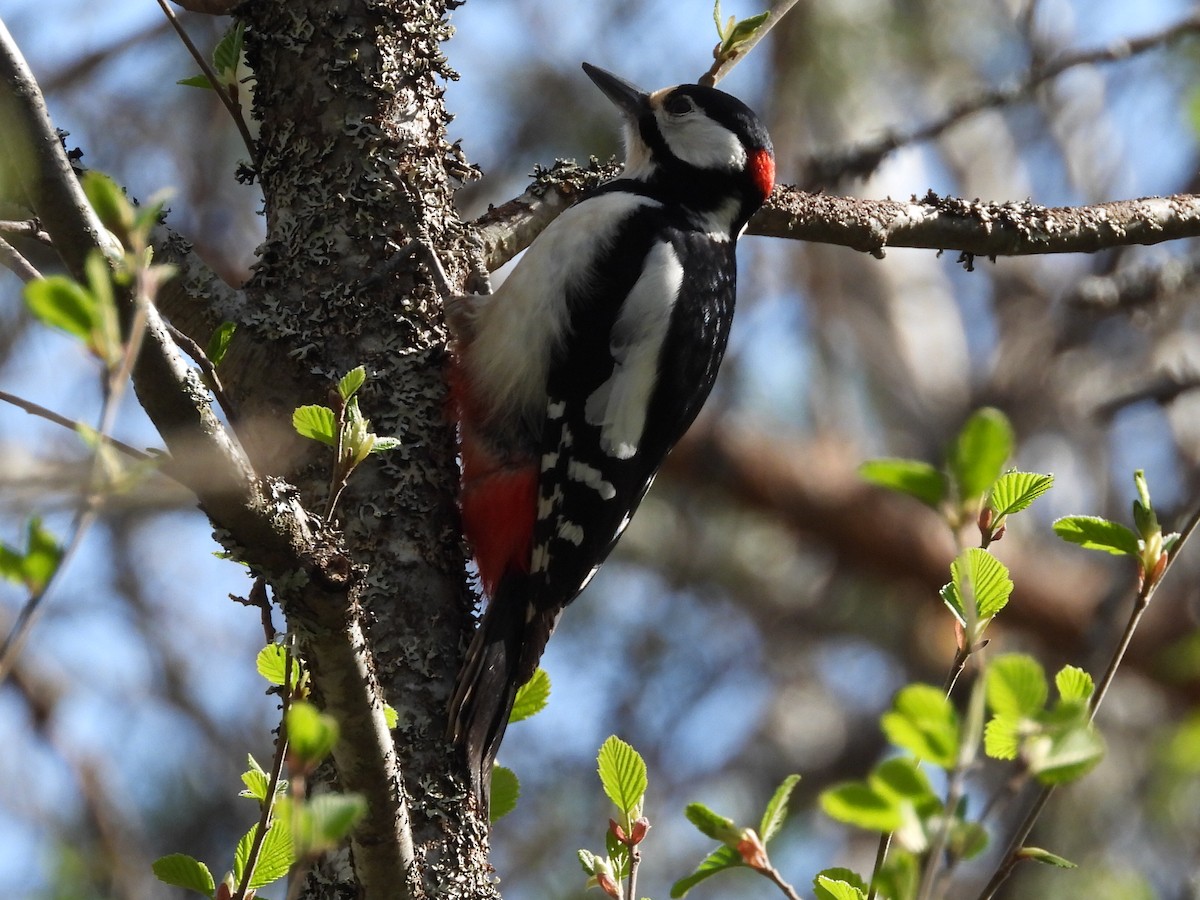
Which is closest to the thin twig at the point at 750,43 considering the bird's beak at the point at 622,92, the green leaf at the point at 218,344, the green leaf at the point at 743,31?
the green leaf at the point at 743,31

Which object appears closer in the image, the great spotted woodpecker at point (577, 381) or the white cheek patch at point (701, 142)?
the great spotted woodpecker at point (577, 381)

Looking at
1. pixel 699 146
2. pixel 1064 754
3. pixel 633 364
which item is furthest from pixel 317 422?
pixel 699 146

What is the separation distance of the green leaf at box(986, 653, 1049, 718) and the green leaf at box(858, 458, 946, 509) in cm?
13

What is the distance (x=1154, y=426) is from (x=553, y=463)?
7.01m

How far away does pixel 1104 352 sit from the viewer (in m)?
9.02

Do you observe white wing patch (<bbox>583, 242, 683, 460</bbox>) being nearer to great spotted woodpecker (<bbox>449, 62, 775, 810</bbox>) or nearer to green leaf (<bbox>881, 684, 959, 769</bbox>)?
great spotted woodpecker (<bbox>449, 62, 775, 810</bbox>)

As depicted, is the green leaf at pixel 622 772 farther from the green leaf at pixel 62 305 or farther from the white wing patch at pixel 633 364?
the white wing patch at pixel 633 364

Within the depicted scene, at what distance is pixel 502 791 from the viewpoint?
201cm

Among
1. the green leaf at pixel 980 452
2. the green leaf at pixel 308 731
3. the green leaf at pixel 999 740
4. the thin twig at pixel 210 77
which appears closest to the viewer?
the green leaf at pixel 980 452

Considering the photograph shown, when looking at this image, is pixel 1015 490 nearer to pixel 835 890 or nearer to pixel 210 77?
pixel 835 890

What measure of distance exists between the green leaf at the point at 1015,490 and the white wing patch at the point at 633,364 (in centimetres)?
130

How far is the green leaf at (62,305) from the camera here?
101 cm

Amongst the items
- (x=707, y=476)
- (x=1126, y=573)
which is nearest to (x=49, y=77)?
(x=707, y=476)

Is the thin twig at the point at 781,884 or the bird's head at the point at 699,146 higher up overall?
the bird's head at the point at 699,146
